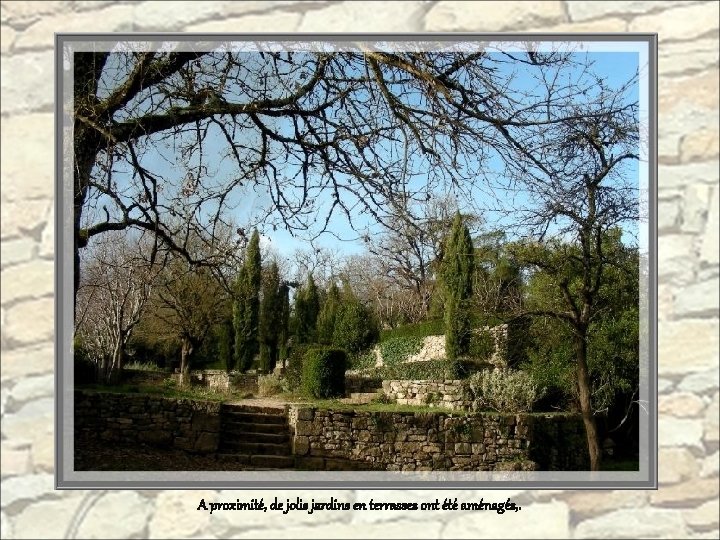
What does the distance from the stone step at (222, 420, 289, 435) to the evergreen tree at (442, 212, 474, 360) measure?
96cm

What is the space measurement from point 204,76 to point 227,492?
209 centimetres

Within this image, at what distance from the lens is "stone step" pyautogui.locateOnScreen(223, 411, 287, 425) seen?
386cm

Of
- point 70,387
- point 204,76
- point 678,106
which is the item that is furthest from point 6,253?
point 678,106

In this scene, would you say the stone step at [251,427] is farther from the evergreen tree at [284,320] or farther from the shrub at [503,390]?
the shrub at [503,390]

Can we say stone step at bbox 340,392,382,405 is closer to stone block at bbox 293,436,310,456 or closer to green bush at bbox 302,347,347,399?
green bush at bbox 302,347,347,399

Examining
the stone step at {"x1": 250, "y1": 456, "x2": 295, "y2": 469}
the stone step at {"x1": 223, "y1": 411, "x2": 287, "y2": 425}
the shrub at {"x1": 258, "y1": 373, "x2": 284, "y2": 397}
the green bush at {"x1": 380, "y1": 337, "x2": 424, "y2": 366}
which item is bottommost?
the stone step at {"x1": 250, "y1": 456, "x2": 295, "y2": 469}

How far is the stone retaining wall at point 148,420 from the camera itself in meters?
3.64

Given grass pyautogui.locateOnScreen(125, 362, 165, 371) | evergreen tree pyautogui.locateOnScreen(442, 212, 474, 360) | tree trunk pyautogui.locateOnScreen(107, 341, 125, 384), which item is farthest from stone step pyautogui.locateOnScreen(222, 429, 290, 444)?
evergreen tree pyautogui.locateOnScreen(442, 212, 474, 360)

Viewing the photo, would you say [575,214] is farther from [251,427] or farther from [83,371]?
[83,371]

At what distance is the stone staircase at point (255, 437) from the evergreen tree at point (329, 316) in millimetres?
450

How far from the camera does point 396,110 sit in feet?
13.0

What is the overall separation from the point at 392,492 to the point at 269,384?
2.73 feet

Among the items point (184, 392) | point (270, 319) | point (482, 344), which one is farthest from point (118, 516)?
point (482, 344)

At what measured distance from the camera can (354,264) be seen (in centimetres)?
388
